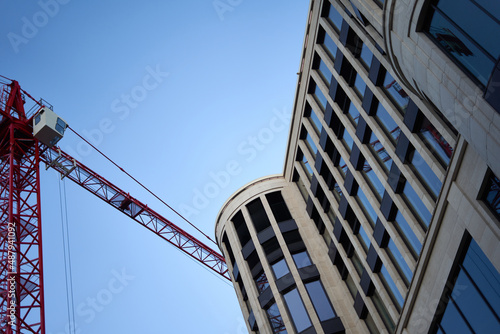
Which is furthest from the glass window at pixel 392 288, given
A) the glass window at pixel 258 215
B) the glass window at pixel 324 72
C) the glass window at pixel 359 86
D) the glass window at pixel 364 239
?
the glass window at pixel 258 215

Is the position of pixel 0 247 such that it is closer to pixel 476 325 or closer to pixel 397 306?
pixel 397 306

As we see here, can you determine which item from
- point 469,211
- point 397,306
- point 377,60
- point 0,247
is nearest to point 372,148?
point 377,60

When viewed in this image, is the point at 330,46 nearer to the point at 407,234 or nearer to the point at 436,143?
the point at 436,143

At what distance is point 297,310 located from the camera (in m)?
35.9

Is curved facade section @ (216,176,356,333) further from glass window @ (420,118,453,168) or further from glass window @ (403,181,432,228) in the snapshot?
glass window @ (420,118,453,168)

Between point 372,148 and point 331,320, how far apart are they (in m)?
11.5

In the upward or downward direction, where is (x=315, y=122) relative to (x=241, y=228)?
upward

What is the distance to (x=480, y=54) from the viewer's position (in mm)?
16750

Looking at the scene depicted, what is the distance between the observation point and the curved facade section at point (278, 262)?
35375 mm

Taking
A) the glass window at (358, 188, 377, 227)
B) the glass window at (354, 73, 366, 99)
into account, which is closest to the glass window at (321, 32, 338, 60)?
the glass window at (354, 73, 366, 99)

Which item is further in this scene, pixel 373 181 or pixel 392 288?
pixel 373 181

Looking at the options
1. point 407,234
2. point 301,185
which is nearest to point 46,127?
point 301,185

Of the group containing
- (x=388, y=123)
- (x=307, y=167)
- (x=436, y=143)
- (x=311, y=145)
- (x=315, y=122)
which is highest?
(x=315, y=122)

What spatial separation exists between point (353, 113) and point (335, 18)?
6194 mm
